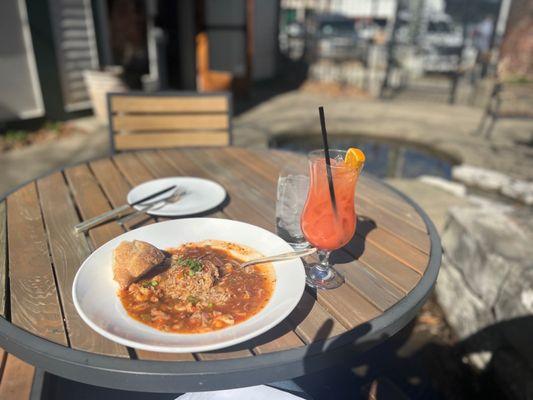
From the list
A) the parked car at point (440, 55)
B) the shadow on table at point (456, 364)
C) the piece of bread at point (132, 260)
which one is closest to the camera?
the piece of bread at point (132, 260)

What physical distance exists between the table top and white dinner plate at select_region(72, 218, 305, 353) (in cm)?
4

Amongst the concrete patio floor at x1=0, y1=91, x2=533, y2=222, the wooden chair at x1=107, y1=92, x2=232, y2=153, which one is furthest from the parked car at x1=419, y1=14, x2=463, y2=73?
the wooden chair at x1=107, y1=92, x2=232, y2=153

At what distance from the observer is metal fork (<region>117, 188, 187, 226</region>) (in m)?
1.35

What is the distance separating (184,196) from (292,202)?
46cm

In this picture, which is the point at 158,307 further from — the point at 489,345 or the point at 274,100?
the point at 274,100

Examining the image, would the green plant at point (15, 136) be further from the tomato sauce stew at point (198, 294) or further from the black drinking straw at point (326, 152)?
the black drinking straw at point (326, 152)

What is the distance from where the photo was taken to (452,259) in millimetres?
2371

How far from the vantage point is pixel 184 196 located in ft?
4.88

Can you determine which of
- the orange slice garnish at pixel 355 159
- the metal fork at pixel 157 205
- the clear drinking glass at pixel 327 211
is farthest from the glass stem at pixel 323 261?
the metal fork at pixel 157 205

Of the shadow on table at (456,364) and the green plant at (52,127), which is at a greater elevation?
the green plant at (52,127)

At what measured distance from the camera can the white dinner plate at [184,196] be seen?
1.37m

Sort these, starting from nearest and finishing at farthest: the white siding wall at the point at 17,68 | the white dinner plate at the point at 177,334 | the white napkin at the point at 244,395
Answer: the white dinner plate at the point at 177,334 → the white napkin at the point at 244,395 → the white siding wall at the point at 17,68

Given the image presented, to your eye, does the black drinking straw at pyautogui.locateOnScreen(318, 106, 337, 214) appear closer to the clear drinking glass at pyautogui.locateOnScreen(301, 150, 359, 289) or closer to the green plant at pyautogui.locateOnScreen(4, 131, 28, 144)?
the clear drinking glass at pyautogui.locateOnScreen(301, 150, 359, 289)

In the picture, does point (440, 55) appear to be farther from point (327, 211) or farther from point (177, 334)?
point (177, 334)
